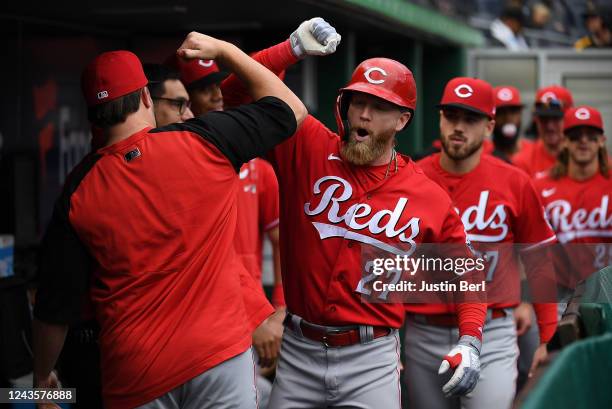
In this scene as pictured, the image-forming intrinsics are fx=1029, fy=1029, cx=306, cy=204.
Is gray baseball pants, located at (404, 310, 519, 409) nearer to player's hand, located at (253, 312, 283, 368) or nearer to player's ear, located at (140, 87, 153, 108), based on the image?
Result: player's hand, located at (253, 312, 283, 368)

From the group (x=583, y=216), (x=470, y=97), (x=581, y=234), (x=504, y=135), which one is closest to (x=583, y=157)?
(x=583, y=216)

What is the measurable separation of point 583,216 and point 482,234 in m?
1.43

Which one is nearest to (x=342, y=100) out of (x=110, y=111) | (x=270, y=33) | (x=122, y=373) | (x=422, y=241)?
(x=422, y=241)

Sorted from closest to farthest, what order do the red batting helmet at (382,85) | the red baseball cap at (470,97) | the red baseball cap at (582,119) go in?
the red batting helmet at (382,85), the red baseball cap at (470,97), the red baseball cap at (582,119)

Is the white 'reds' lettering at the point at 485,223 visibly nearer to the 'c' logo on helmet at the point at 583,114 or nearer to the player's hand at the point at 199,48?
the 'c' logo on helmet at the point at 583,114

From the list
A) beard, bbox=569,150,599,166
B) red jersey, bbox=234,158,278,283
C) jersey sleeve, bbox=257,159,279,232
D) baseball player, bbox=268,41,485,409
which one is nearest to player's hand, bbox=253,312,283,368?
red jersey, bbox=234,158,278,283

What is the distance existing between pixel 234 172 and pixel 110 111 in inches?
17.2

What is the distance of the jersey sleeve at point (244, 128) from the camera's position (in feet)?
10.4

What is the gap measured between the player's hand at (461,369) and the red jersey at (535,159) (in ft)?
13.0

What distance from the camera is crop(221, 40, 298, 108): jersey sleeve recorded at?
3561mm

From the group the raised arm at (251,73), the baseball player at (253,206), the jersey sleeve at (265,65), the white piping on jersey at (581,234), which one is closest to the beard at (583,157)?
the white piping on jersey at (581,234)

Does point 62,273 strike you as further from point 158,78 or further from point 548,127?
point 548,127

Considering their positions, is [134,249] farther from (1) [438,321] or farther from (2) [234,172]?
(1) [438,321]

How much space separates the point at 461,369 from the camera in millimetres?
3426
